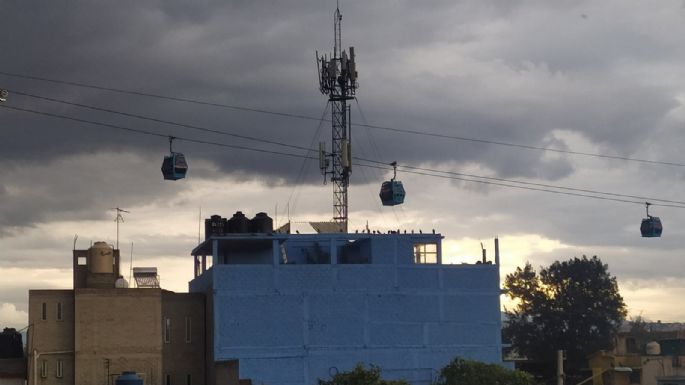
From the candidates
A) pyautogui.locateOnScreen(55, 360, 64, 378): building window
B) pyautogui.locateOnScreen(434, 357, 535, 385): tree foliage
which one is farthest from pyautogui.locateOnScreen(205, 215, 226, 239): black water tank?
pyautogui.locateOnScreen(434, 357, 535, 385): tree foliage

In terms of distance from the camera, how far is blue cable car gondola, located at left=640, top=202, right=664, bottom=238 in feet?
289

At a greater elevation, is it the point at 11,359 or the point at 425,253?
the point at 425,253

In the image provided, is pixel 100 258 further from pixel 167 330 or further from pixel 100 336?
pixel 167 330

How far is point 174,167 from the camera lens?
234 ft

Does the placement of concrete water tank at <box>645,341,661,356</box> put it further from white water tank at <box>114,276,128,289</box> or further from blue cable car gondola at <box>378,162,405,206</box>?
white water tank at <box>114,276,128,289</box>

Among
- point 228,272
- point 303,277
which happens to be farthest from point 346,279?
point 228,272

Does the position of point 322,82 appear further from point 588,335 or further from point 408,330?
point 588,335

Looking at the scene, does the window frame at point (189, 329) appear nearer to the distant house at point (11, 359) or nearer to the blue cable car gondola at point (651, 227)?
the distant house at point (11, 359)

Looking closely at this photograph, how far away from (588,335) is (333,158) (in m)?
46.3

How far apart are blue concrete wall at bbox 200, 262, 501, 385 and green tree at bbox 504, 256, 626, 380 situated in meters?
35.5

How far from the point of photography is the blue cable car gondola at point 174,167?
71250mm

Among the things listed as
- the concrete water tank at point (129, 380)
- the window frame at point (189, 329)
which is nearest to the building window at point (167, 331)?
the window frame at point (189, 329)

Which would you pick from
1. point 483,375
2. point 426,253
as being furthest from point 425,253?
point 483,375

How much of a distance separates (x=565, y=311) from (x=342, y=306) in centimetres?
5009
